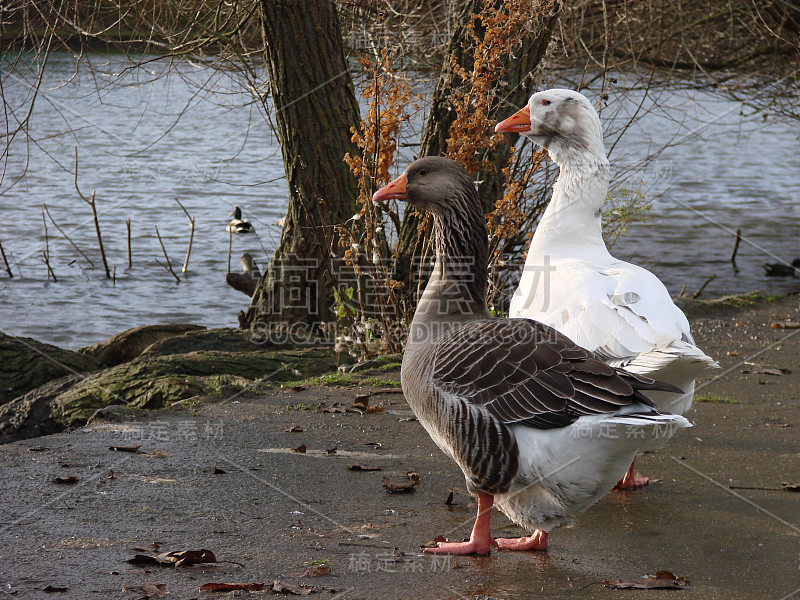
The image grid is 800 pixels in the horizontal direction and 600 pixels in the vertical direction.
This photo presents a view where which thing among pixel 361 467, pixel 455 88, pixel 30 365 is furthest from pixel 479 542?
pixel 30 365

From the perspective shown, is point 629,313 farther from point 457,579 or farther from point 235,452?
point 235,452

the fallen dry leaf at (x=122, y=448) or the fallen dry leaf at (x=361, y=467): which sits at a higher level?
the fallen dry leaf at (x=361, y=467)

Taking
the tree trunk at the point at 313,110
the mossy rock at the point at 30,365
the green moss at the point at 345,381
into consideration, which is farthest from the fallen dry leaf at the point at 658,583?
the mossy rock at the point at 30,365

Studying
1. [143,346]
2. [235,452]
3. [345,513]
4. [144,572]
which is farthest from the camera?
[143,346]

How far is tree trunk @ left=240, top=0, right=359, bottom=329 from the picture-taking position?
766 cm

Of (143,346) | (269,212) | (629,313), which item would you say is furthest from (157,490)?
(269,212)

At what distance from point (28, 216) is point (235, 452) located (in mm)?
13957

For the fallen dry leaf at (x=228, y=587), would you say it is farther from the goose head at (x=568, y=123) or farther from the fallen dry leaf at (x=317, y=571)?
the goose head at (x=568, y=123)

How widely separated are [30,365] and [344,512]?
4691 mm

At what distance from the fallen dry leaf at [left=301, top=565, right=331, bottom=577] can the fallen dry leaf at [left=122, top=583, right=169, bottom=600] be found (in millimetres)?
556

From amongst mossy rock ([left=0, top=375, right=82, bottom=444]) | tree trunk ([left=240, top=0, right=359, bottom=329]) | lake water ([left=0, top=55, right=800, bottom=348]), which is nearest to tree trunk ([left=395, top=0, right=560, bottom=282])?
tree trunk ([left=240, top=0, right=359, bottom=329])

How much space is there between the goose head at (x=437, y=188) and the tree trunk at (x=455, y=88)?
254cm

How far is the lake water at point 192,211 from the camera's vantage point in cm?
1164

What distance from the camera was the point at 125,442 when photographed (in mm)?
5172
